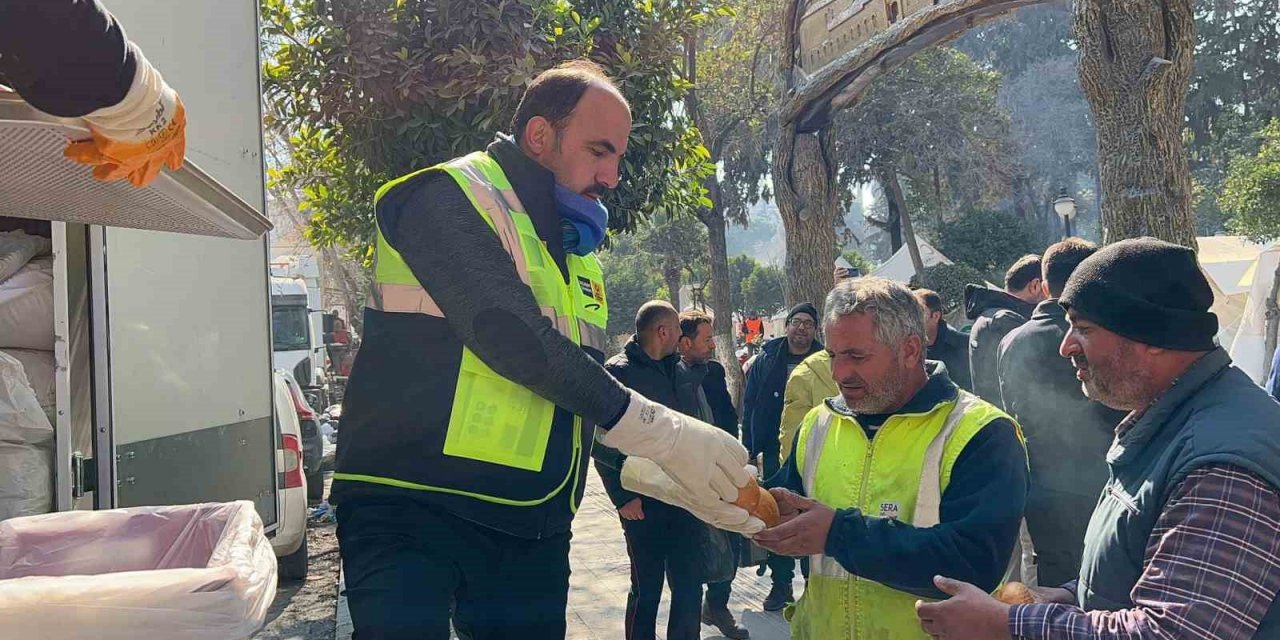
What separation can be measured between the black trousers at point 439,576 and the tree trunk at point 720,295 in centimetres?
1265

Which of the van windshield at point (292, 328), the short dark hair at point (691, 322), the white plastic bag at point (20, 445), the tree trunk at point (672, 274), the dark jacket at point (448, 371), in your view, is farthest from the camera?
the tree trunk at point (672, 274)

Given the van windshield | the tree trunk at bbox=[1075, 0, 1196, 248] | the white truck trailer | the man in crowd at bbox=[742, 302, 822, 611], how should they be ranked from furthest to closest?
the van windshield
the man in crowd at bbox=[742, 302, 822, 611]
the tree trunk at bbox=[1075, 0, 1196, 248]
the white truck trailer

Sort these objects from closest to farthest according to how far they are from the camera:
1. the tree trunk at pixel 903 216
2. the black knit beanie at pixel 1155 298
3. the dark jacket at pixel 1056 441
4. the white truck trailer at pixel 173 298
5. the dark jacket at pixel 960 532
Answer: the black knit beanie at pixel 1155 298
the dark jacket at pixel 960 532
the white truck trailer at pixel 173 298
the dark jacket at pixel 1056 441
the tree trunk at pixel 903 216

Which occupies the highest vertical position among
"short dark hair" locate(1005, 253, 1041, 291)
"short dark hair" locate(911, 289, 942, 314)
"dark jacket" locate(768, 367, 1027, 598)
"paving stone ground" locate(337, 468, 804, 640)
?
"short dark hair" locate(1005, 253, 1041, 291)

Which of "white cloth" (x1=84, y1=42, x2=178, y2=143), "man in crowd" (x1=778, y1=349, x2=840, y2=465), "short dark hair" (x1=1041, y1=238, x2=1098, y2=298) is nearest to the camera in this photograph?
"white cloth" (x1=84, y1=42, x2=178, y2=143)

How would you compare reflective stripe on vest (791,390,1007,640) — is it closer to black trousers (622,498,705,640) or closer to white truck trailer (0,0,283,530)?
white truck trailer (0,0,283,530)

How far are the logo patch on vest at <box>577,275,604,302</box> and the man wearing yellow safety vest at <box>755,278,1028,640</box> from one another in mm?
605

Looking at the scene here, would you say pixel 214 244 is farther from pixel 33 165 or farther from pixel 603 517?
pixel 603 517

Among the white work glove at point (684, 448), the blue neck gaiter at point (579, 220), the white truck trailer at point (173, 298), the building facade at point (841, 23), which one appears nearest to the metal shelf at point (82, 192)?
the white truck trailer at point (173, 298)

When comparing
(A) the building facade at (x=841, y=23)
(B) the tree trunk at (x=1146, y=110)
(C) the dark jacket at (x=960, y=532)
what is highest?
(A) the building facade at (x=841, y=23)

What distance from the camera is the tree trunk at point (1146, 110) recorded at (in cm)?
538

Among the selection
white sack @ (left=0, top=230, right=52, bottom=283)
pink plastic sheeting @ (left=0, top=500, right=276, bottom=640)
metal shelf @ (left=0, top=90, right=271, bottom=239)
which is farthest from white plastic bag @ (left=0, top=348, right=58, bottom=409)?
pink plastic sheeting @ (left=0, top=500, right=276, bottom=640)

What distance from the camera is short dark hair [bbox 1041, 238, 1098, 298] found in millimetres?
Answer: 4465

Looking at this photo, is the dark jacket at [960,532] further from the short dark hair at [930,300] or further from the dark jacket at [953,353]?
the dark jacket at [953,353]
